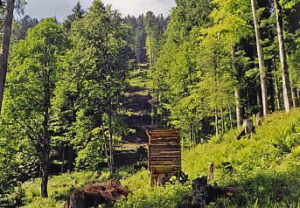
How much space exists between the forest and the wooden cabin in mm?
854

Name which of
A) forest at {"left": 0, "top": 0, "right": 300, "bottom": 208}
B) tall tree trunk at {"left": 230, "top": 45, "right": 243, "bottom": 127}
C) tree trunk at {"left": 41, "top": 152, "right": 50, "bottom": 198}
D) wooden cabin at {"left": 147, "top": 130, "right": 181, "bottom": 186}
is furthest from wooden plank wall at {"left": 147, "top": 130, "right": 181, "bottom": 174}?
tree trunk at {"left": 41, "top": 152, "right": 50, "bottom": 198}

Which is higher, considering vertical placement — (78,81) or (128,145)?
(78,81)

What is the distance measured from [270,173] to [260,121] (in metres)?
7.58

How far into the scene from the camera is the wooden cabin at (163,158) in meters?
10.7

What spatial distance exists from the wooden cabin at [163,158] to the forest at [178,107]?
0.85 meters

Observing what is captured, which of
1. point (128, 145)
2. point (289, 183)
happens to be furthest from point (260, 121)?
point (128, 145)

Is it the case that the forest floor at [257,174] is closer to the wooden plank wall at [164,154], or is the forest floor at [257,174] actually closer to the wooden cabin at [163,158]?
the wooden cabin at [163,158]

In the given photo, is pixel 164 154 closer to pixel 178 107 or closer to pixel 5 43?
pixel 5 43

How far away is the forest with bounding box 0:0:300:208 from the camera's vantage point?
8.55 meters

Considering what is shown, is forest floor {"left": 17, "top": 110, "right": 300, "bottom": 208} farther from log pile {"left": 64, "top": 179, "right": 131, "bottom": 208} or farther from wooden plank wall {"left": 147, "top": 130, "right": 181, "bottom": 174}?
wooden plank wall {"left": 147, "top": 130, "right": 181, "bottom": 174}

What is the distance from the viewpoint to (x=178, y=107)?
2892cm

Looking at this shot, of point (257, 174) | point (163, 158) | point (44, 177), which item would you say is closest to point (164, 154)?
point (163, 158)

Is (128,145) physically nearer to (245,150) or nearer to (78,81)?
(78,81)

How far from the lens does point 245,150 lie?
11.6m
